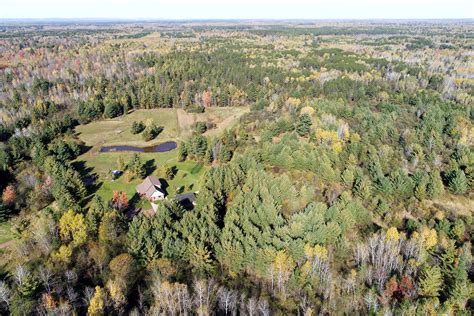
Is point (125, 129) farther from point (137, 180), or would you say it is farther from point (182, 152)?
point (137, 180)

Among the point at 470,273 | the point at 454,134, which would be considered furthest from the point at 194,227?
the point at 454,134

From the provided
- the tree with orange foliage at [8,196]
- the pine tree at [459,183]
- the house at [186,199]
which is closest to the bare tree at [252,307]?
the house at [186,199]

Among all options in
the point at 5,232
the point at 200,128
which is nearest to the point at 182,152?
the point at 200,128

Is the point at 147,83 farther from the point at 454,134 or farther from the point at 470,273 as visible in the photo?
the point at 470,273

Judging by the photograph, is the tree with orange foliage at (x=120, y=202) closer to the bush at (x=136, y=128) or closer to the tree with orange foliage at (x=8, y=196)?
the tree with orange foliage at (x=8, y=196)

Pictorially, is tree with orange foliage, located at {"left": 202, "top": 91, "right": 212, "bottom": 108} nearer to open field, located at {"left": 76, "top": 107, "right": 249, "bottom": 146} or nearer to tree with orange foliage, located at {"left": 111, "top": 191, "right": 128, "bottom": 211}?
open field, located at {"left": 76, "top": 107, "right": 249, "bottom": 146}

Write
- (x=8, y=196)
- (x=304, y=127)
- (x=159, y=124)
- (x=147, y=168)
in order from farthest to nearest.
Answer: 1. (x=159, y=124)
2. (x=304, y=127)
3. (x=147, y=168)
4. (x=8, y=196)
